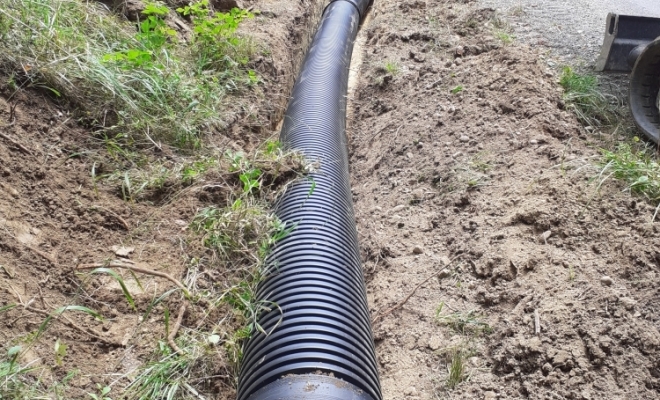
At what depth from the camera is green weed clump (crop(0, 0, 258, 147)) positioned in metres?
2.47

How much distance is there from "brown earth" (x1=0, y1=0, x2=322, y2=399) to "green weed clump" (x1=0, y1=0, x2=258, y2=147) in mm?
124

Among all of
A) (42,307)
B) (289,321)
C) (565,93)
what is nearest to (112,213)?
(42,307)

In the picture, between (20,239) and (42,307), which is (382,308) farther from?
(20,239)

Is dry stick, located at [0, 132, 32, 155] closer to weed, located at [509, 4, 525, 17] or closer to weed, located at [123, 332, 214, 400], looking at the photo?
weed, located at [123, 332, 214, 400]

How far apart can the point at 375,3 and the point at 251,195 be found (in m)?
5.19

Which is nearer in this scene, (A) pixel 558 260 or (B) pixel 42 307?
(B) pixel 42 307

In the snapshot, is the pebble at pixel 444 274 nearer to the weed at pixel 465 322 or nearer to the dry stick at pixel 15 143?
the weed at pixel 465 322

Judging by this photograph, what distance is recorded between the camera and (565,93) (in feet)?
10.3

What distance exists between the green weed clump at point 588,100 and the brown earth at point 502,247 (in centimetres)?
9

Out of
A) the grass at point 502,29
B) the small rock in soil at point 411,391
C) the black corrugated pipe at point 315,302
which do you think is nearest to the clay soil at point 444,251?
the small rock in soil at point 411,391

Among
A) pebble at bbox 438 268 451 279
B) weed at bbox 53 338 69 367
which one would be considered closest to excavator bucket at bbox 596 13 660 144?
pebble at bbox 438 268 451 279

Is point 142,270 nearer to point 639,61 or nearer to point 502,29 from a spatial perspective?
point 639,61

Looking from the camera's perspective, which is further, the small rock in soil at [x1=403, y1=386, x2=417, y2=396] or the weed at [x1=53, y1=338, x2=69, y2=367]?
the small rock in soil at [x1=403, y1=386, x2=417, y2=396]

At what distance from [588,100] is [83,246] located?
3.02 metres
